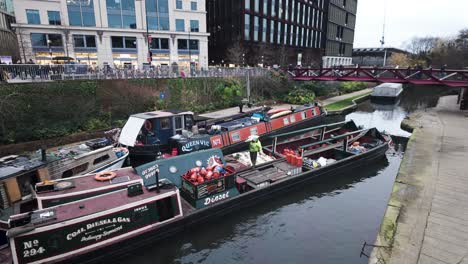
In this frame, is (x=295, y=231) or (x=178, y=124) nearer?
(x=295, y=231)

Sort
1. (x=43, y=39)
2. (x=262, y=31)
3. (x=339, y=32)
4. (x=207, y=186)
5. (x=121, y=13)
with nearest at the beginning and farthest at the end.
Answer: (x=207, y=186), (x=43, y=39), (x=121, y=13), (x=262, y=31), (x=339, y=32)

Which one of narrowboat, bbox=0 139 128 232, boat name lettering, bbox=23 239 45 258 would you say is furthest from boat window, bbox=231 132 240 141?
boat name lettering, bbox=23 239 45 258

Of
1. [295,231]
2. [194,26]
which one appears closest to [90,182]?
[295,231]

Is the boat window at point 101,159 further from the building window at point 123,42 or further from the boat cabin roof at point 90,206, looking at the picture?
the building window at point 123,42

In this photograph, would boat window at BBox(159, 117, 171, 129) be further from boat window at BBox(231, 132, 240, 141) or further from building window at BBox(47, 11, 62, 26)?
building window at BBox(47, 11, 62, 26)

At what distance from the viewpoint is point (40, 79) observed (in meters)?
21.6

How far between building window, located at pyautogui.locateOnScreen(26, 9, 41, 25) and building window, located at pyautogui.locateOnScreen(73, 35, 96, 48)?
5.02m

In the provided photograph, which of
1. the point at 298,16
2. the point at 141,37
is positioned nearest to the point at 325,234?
the point at 141,37

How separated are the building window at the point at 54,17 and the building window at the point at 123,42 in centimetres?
776

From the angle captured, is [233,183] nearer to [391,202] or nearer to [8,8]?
[391,202]

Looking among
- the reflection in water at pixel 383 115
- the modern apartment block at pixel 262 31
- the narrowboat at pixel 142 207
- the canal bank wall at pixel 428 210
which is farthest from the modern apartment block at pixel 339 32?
the narrowboat at pixel 142 207

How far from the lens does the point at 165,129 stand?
17.2 meters

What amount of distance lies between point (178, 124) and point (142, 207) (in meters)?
9.06

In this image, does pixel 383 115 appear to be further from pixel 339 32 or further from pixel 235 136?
pixel 339 32
